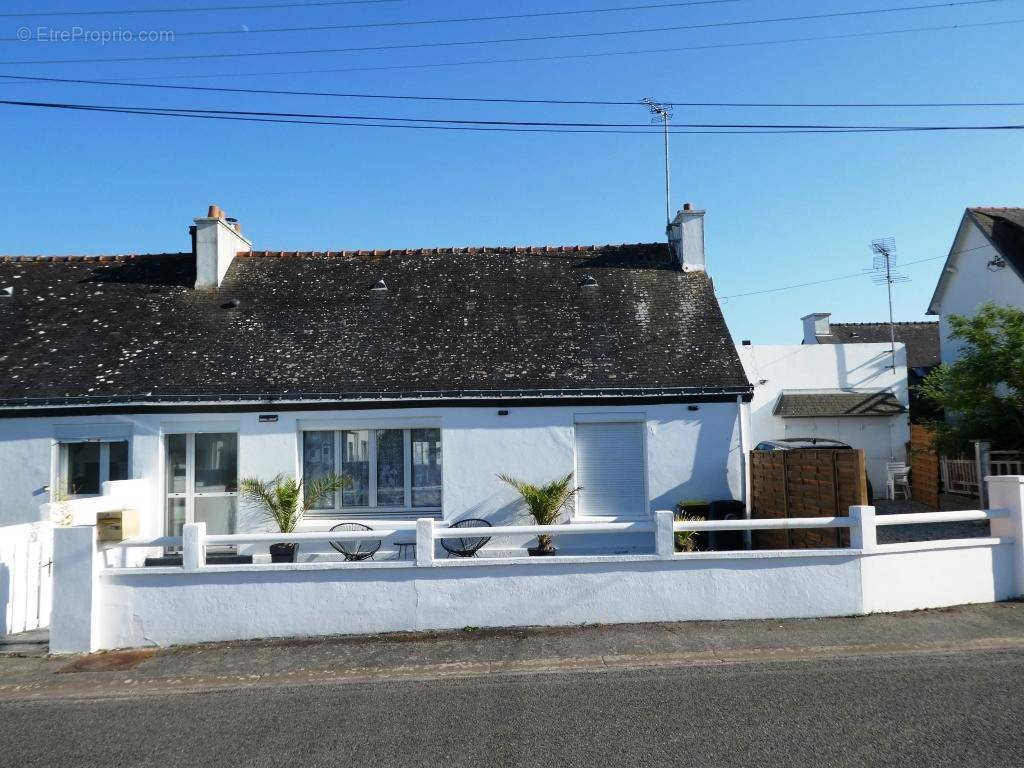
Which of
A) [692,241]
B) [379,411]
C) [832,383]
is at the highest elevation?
[692,241]

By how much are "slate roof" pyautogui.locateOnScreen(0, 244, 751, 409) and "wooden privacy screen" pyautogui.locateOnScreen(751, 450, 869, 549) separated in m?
1.43

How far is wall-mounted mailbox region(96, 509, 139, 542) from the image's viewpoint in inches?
443

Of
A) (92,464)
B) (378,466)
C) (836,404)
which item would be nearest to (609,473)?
(378,466)

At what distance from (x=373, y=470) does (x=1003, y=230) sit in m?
18.4

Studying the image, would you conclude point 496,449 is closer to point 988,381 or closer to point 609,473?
point 609,473

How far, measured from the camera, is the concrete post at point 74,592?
8094 millimetres

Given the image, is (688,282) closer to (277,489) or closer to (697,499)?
(697,499)

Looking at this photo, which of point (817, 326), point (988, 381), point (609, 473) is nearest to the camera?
point (609, 473)

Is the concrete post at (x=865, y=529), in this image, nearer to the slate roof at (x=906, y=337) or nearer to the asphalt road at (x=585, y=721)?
the asphalt road at (x=585, y=721)

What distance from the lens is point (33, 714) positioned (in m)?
6.49

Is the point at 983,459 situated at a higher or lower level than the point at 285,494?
higher

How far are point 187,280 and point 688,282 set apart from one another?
32.6ft

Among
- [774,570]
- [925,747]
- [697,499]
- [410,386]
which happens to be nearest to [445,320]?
[410,386]

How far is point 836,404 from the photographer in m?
22.4
